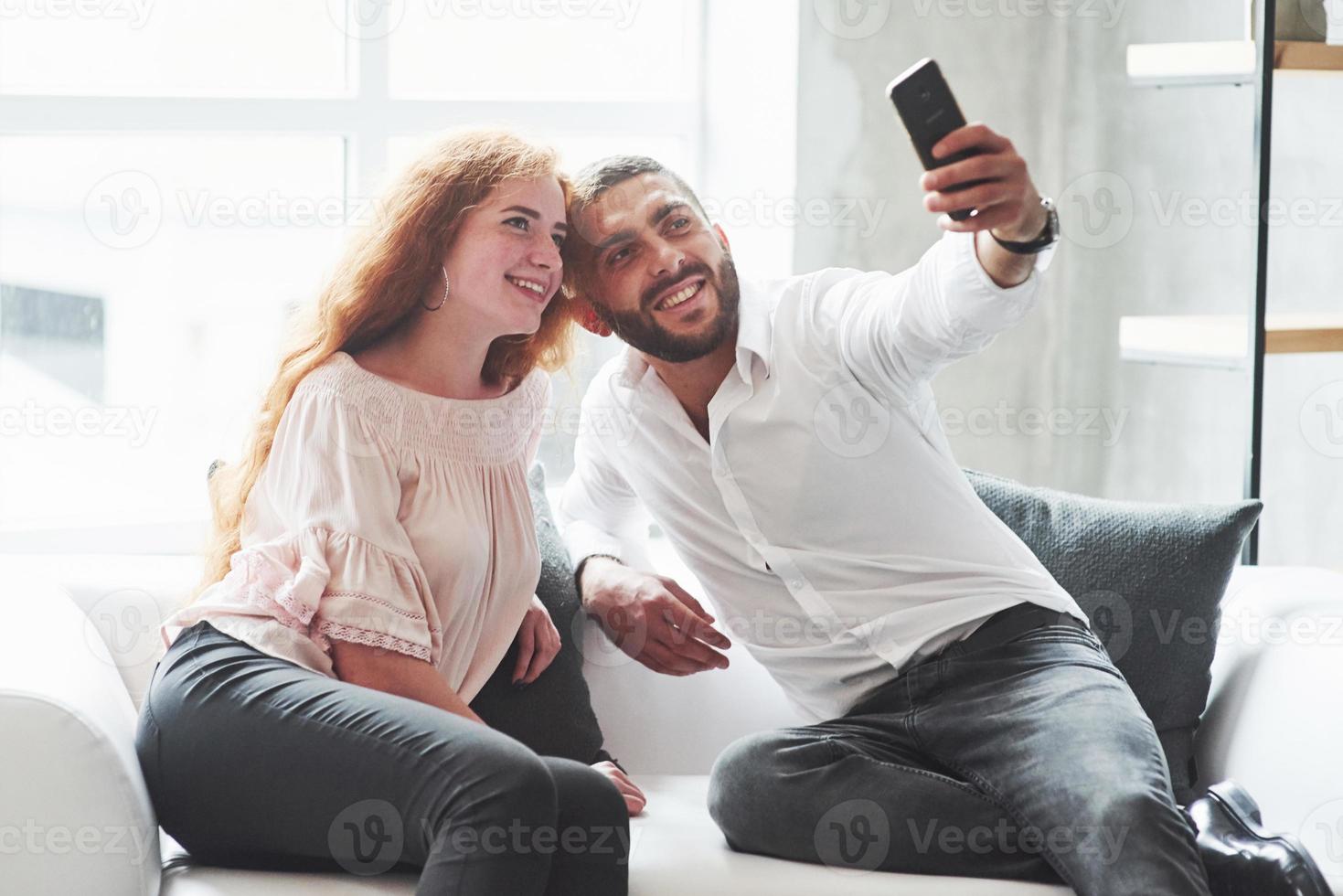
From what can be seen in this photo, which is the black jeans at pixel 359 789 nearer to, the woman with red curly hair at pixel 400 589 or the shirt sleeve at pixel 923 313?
the woman with red curly hair at pixel 400 589

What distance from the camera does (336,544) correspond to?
5.20 ft

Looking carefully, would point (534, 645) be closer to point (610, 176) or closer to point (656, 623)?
point (656, 623)

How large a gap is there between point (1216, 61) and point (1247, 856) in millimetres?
1196

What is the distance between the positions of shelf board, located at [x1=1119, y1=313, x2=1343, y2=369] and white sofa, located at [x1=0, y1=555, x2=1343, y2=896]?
33cm

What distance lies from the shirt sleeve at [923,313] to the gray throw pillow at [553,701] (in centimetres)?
53

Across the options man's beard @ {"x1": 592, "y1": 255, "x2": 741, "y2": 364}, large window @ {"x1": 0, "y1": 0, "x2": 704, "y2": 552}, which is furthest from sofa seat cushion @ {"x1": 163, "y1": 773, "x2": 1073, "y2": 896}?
large window @ {"x1": 0, "y1": 0, "x2": 704, "y2": 552}

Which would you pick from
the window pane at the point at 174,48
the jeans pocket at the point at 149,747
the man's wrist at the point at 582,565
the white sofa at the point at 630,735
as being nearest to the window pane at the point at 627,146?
the window pane at the point at 174,48

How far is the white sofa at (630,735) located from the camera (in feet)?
4.69

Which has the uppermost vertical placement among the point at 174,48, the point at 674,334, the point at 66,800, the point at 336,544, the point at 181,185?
the point at 174,48

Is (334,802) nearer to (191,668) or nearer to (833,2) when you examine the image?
(191,668)

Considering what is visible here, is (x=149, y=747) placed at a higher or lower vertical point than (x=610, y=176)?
lower

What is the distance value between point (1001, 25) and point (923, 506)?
1.44 metres

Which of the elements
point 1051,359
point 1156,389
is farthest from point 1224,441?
point 1051,359

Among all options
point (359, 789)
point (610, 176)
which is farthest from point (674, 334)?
point (359, 789)
